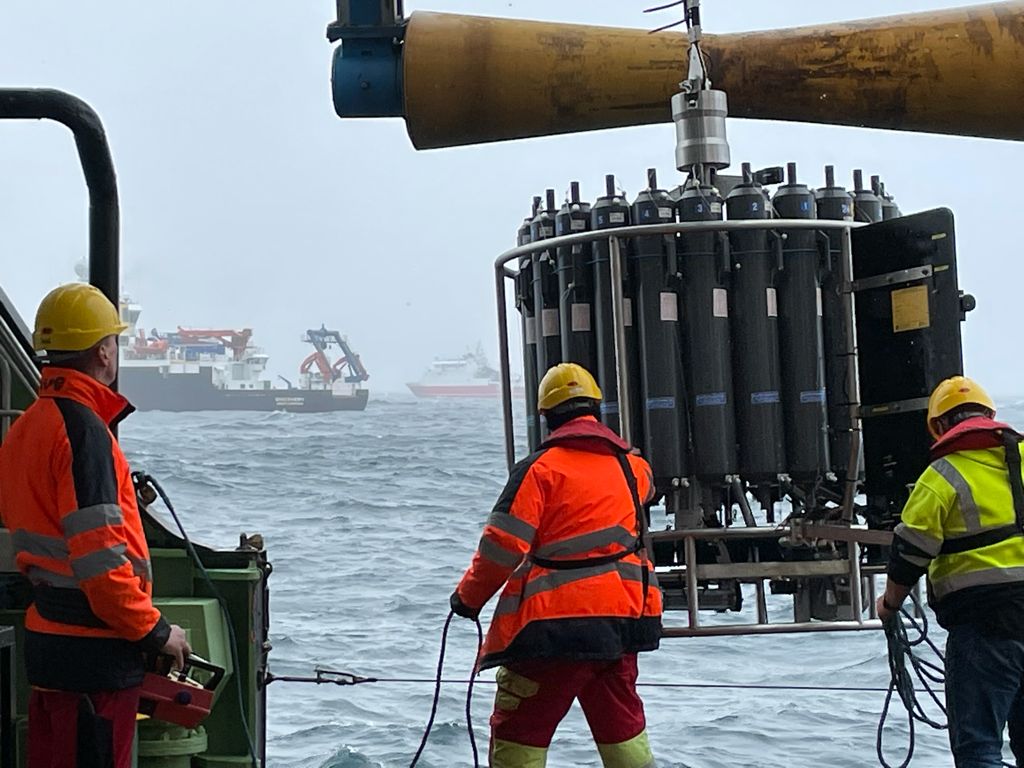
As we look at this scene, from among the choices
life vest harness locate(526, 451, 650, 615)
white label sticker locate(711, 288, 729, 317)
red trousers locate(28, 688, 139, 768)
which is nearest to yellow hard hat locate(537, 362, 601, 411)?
life vest harness locate(526, 451, 650, 615)

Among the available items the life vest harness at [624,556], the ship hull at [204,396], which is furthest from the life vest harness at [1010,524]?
the ship hull at [204,396]

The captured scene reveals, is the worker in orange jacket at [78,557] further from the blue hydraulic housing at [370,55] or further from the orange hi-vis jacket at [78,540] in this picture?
the blue hydraulic housing at [370,55]

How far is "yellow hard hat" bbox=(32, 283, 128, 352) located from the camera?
427cm

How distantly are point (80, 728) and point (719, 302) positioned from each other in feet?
9.14

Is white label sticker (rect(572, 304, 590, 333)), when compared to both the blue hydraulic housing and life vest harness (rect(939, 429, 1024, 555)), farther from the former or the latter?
life vest harness (rect(939, 429, 1024, 555))

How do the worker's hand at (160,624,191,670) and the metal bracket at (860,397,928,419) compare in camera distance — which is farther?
the metal bracket at (860,397,928,419)

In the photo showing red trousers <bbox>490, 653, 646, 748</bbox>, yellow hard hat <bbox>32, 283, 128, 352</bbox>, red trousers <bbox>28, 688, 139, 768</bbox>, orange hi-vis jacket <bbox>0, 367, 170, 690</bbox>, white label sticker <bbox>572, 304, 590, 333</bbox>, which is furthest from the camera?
white label sticker <bbox>572, 304, 590, 333</bbox>

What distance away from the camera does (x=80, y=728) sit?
414 cm

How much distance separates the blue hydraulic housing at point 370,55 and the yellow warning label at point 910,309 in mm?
1940

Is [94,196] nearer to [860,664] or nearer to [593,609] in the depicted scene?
[593,609]

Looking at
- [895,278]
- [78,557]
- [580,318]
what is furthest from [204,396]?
[78,557]

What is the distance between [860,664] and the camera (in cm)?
1541

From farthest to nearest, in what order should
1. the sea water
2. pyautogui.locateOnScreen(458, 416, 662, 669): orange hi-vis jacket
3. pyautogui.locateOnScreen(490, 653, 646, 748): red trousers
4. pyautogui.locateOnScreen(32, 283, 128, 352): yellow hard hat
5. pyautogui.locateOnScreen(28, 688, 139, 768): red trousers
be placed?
the sea water
pyautogui.locateOnScreen(490, 653, 646, 748): red trousers
pyautogui.locateOnScreen(458, 416, 662, 669): orange hi-vis jacket
pyautogui.locateOnScreen(32, 283, 128, 352): yellow hard hat
pyautogui.locateOnScreen(28, 688, 139, 768): red trousers

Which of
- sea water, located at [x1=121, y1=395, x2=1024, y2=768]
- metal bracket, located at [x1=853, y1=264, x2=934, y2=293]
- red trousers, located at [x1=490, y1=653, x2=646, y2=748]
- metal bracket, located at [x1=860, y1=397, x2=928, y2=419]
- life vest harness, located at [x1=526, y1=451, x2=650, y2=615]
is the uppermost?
metal bracket, located at [x1=853, y1=264, x2=934, y2=293]
